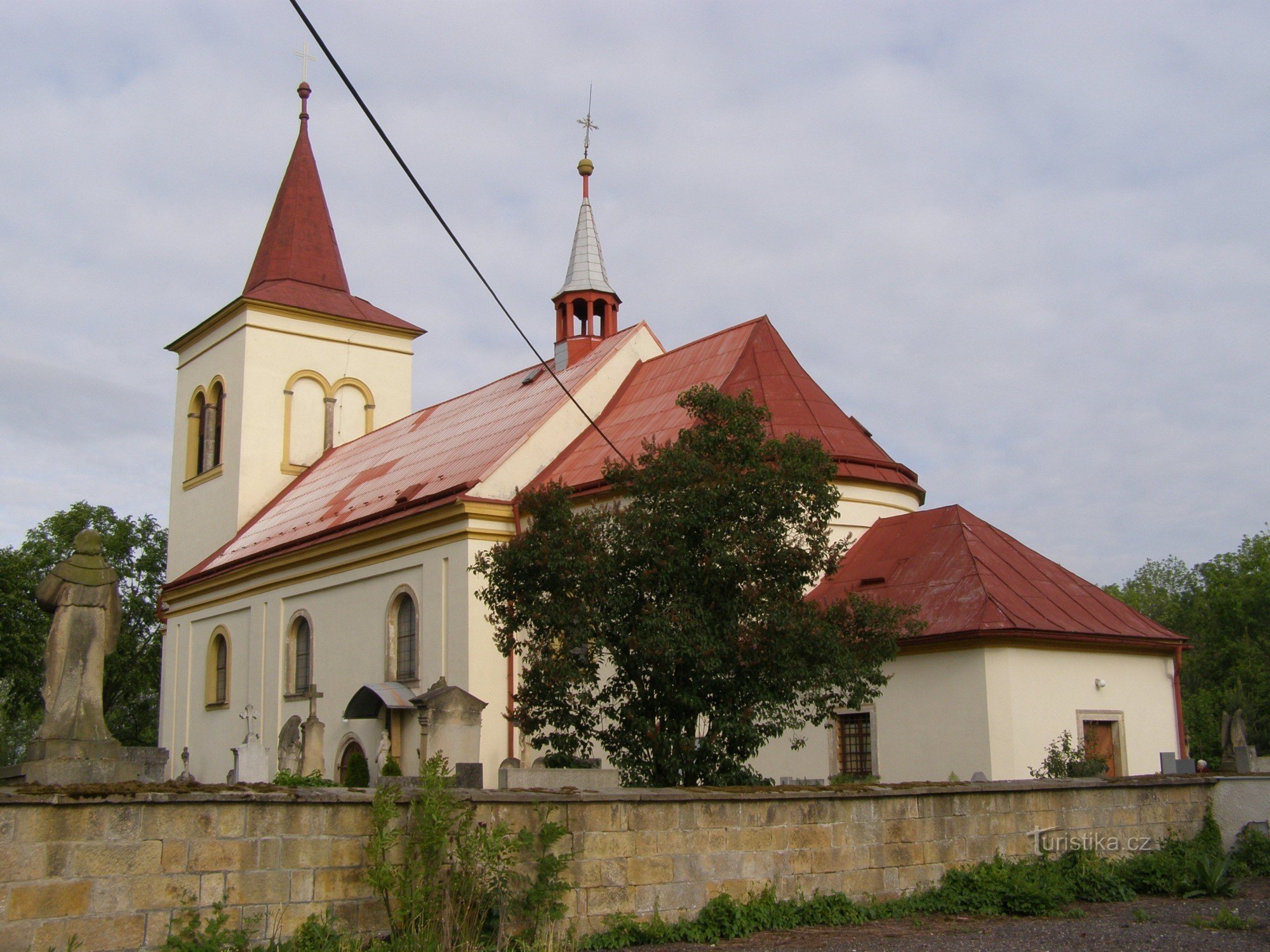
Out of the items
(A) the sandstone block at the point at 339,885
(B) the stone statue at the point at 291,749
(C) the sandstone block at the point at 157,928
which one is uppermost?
(B) the stone statue at the point at 291,749

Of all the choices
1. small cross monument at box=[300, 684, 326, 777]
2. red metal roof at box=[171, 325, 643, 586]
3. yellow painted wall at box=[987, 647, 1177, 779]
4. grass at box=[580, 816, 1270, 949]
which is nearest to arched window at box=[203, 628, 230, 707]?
red metal roof at box=[171, 325, 643, 586]

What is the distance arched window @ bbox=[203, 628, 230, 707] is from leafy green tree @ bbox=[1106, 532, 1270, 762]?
27.8m

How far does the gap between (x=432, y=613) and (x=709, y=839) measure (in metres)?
12.9

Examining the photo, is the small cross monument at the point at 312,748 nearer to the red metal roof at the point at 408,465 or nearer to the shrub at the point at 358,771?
the shrub at the point at 358,771

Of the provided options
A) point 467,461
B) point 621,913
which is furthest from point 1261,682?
point 621,913

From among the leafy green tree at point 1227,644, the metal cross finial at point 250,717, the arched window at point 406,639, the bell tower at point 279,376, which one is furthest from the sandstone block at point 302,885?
the leafy green tree at point 1227,644

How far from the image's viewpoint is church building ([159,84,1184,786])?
732 inches

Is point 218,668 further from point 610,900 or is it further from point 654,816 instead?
point 610,900

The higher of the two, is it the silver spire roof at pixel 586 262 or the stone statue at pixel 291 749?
the silver spire roof at pixel 586 262

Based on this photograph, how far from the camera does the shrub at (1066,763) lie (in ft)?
57.5

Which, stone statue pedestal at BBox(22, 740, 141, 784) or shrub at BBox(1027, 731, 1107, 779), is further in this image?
shrub at BBox(1027, 731, 1107, 779)

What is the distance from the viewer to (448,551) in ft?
73.4

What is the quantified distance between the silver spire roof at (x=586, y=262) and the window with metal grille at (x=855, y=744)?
13.9 meters

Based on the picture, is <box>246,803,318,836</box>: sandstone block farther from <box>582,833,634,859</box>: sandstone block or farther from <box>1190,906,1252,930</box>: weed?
<box>1190,906,1252,930</box>: weed
